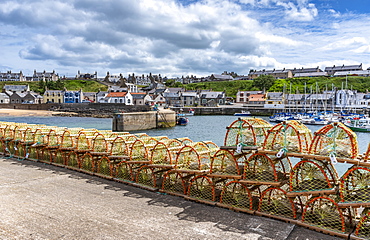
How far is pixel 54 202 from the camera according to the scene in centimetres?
948

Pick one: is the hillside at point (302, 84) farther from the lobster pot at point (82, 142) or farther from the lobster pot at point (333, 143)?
the lobster pot at point (333, 143)

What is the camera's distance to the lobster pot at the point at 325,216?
Result: 23.6ft

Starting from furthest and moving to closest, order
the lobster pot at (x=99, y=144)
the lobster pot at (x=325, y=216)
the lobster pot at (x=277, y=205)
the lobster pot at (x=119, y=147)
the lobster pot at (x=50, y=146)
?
the lobster pot at (x=50, y=146) < the lobster pot at (x=99, y=144) < the lobster pot at (x=119, y=147) < the lobster pot at (x=277, y=205) < the lobster pot at (x=325, y=216)

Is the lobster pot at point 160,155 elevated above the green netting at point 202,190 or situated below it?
above

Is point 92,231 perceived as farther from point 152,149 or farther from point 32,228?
point 152,149

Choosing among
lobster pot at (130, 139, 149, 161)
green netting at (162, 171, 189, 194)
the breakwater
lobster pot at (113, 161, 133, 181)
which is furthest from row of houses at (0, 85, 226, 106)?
green netting at (162, 171, 189, 194)

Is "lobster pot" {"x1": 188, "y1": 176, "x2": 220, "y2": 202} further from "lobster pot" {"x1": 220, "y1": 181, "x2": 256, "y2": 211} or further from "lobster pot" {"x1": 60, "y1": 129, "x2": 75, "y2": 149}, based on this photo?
"lobster pot" {"x1": 60, "y1": 129, "x2": 75, "y2": 149}

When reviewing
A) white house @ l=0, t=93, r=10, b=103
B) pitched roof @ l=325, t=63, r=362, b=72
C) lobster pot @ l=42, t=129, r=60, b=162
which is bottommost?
lobster pot @ l=42, t=129, r=60, b=162

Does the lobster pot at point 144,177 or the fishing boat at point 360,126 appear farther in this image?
the fishing boat at point 360,126

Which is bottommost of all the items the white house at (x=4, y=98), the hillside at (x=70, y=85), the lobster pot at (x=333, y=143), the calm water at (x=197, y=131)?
the calm water at (x=197, y=131)

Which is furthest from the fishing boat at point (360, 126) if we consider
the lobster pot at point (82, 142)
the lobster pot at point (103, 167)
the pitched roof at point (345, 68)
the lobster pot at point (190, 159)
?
the pitched roof at point (345, 68)

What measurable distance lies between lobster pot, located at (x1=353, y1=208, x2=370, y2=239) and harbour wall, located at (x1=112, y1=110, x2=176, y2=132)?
42.5 metres

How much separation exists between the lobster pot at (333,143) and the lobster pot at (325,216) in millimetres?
1207

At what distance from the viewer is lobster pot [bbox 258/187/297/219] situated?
815cm
